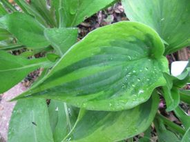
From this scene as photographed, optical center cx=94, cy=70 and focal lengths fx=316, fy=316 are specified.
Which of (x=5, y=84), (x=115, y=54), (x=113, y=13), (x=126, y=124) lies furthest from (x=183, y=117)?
(x=113, y=13)

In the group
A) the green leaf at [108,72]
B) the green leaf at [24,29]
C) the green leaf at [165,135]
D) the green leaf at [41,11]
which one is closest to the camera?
the green leaf at [108,72]

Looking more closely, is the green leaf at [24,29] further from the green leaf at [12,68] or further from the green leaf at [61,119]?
the green leaf at [61,119]

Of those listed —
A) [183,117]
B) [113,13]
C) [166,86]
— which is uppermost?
[113,13]

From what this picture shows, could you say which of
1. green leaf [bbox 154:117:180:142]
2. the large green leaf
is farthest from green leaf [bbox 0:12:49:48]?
green leaf [bbox 154:117:180:142]

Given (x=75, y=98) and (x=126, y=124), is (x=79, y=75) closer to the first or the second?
(x=75, y=98)

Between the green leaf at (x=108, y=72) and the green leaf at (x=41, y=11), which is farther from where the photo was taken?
the green leaf at (x=41, y=11)

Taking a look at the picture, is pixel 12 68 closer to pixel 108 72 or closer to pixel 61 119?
pixel 61 119

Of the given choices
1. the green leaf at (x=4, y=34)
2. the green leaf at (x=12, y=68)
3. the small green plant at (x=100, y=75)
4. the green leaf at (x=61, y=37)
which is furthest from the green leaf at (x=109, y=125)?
the green leaf at (x=4, y=34)
